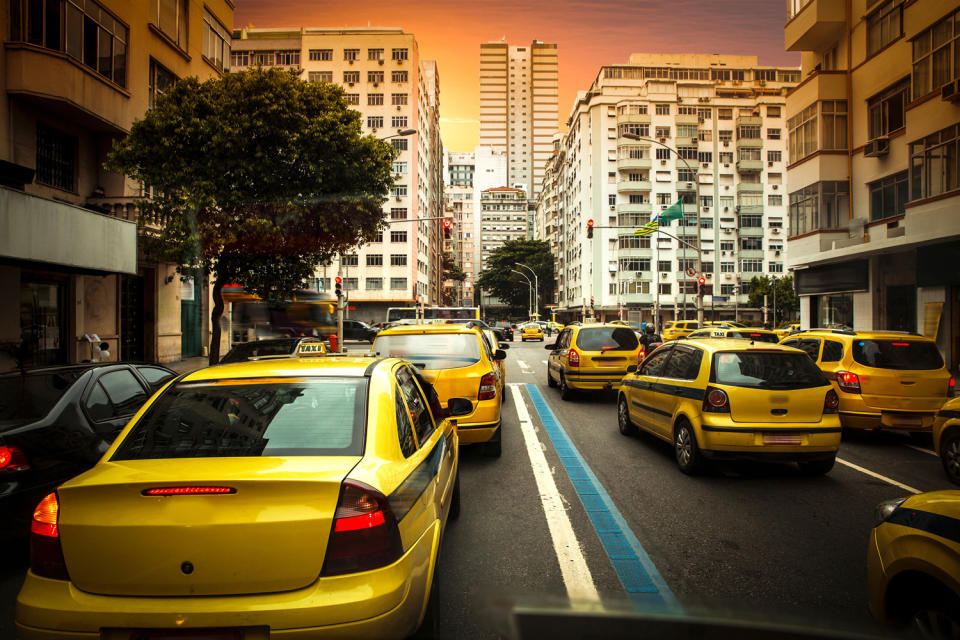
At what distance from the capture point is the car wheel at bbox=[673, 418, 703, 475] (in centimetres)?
627

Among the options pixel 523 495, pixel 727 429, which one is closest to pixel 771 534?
pixel 727 429

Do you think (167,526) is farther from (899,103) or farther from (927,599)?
(899,103)

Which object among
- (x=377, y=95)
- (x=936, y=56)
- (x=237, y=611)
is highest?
(x=377, y=95)

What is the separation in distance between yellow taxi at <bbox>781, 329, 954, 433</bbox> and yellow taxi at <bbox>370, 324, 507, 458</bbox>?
206 inches

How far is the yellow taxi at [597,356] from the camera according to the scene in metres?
12.0

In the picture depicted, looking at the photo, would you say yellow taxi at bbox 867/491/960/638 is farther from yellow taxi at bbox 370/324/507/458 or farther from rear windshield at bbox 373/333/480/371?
rear windshield at bbox 373/333/480/371

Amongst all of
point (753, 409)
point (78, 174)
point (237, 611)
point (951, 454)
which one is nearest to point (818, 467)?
point (753, 409)

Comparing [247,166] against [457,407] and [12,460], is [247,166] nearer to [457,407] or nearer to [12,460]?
[12,460]

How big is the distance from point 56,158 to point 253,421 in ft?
52.2

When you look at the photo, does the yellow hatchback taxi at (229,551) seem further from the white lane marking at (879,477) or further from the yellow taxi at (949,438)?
the yellow taxi at (949,438)

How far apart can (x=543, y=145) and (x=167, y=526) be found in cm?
18077

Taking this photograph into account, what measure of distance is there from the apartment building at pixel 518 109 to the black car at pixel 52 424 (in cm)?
16993

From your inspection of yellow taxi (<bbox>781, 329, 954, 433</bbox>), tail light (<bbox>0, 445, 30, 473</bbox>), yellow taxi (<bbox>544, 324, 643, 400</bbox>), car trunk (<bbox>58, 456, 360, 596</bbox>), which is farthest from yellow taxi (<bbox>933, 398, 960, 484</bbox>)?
tail light (<bbox>0, 445, 30, 473</bbox>)

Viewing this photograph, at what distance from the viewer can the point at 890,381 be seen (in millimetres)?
7980
